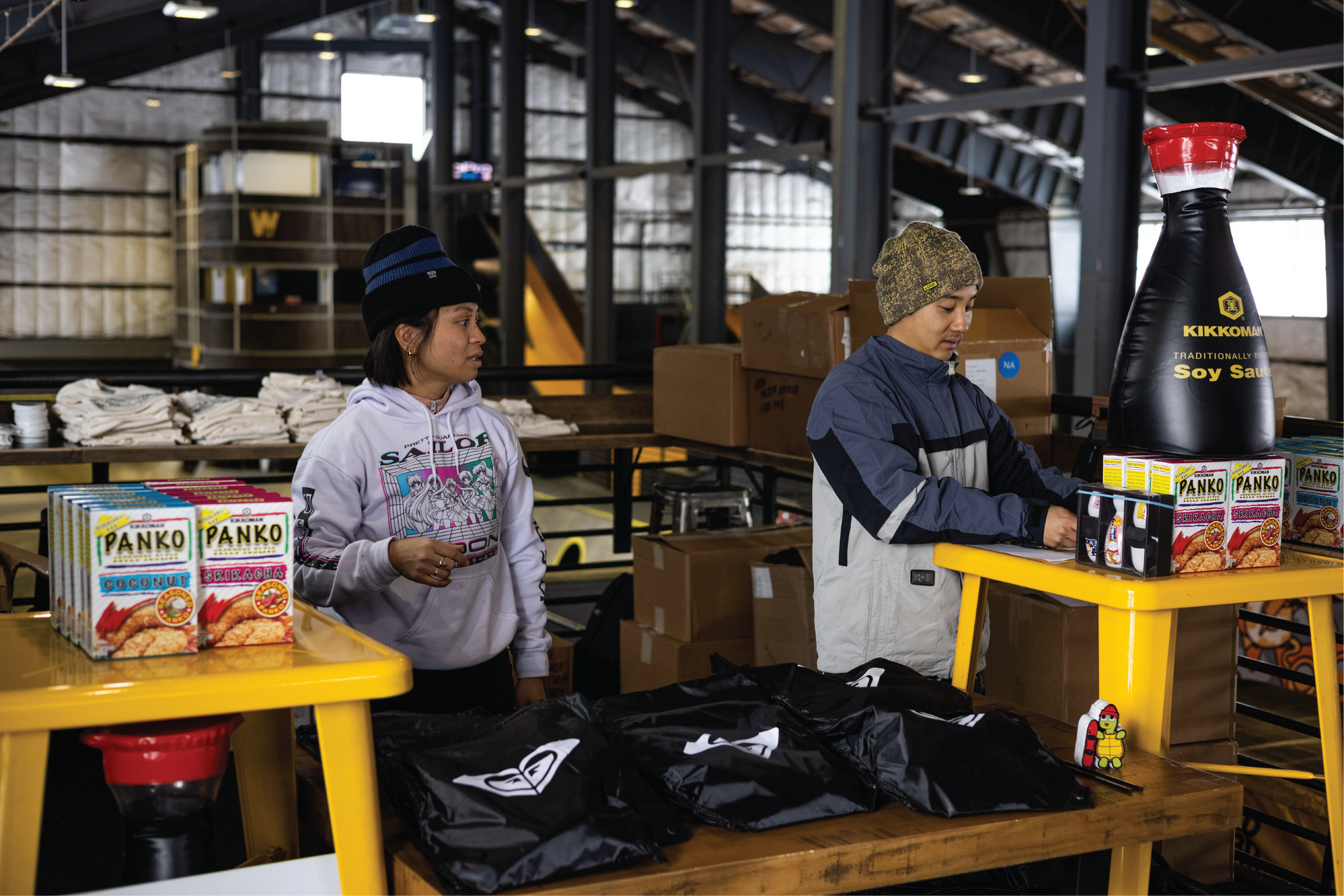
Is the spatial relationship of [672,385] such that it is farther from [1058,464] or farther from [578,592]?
[578,592]

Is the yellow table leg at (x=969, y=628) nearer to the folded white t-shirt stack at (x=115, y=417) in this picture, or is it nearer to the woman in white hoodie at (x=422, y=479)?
the woman in white hoodie at (x=422, y=479)

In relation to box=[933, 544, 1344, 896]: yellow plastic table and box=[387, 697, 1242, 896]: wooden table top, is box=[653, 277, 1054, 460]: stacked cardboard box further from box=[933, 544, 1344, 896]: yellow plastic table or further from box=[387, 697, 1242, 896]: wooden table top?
box=[387, 697, 1242, 896]: wooden table top

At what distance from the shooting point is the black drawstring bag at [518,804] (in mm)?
1289

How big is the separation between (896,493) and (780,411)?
218cm

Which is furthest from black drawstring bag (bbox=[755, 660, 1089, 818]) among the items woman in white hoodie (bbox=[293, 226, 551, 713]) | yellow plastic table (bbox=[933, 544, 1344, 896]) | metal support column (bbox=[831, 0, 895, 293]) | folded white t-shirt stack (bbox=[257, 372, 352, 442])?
metal support column (bbox=[831, 0, 895, 293])

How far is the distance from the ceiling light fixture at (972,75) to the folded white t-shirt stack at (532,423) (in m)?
9.22

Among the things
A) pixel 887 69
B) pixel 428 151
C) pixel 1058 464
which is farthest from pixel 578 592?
pixel 428 151

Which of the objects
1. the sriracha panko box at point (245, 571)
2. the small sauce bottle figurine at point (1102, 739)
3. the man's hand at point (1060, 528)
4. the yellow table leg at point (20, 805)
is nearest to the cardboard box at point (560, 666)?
the man's hand at point (1060, 528)

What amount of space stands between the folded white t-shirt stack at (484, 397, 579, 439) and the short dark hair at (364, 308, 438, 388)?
298 cm

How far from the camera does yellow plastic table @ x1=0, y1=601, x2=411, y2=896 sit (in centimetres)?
125

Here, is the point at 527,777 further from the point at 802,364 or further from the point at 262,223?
the point at 262,223

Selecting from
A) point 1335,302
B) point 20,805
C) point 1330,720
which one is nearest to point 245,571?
point 20,805

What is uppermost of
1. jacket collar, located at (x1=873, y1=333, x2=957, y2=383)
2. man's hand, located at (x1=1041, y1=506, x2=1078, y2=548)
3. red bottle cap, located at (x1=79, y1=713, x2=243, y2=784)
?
jacket collar, located at (x1=873, y1=333, x2=957, y2=383)

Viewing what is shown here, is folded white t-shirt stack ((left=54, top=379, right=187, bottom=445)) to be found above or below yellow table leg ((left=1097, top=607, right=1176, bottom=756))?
above
